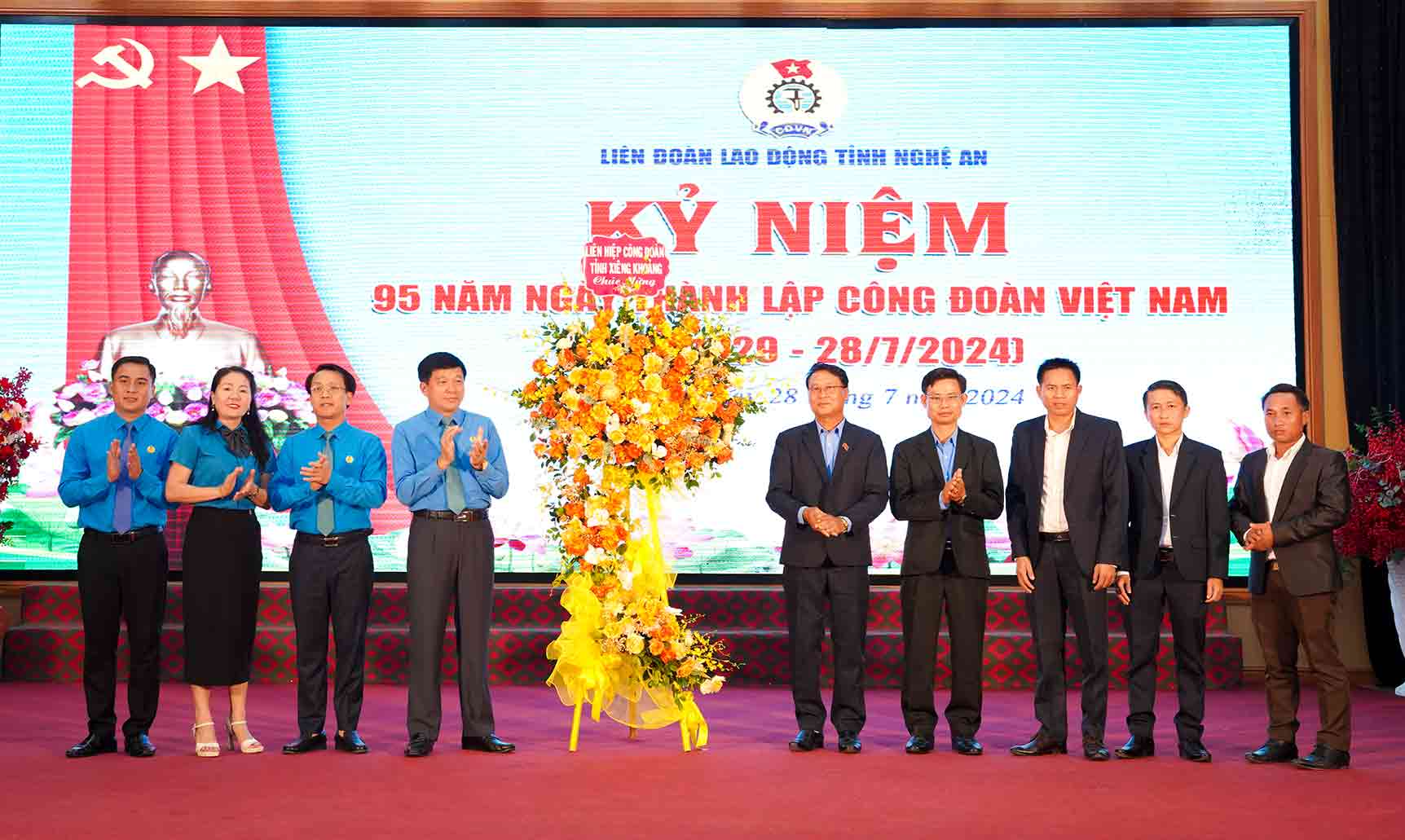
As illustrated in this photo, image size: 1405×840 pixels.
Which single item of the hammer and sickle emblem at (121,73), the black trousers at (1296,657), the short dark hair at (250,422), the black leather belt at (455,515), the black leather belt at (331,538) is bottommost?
the black trousers at (1296,657)

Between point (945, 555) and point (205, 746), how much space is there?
2546mm

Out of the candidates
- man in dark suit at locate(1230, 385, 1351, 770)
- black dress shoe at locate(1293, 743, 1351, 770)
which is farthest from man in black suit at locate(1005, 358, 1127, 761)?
black dress shoe at locate(1293, 743, 1351, 770)

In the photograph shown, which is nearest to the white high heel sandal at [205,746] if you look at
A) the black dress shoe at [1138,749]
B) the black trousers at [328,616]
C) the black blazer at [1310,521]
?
the black trousers at [328,616]

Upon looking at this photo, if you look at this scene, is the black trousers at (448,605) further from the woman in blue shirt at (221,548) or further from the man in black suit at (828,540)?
the man in black suit at (828,540)

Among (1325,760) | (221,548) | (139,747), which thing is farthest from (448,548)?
(1325,760)

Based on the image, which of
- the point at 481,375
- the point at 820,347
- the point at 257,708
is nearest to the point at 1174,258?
the point at 820,347

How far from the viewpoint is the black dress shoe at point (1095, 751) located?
14.2 feet

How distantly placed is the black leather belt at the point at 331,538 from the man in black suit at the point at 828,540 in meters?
1.43

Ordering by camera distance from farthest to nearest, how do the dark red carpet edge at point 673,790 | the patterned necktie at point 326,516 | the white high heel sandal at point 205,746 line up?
the patterned necktie at point 326,516, the white high heel sandal at point 205,746, the dark red carpet edge at point 673,790

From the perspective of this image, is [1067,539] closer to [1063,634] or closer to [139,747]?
[1063,634]

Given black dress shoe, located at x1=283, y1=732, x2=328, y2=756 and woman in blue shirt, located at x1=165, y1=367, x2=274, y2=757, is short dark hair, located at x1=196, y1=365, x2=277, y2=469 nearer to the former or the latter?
woman in blue shirt, located at x1=165, y1=367, x2=274, y2=757

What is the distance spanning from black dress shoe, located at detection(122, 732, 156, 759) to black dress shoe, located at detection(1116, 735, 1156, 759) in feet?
10.4

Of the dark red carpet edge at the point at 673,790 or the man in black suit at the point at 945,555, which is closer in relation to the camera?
the dark red carpet edge at the point at 673,790

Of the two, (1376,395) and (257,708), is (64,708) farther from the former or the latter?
(1376,395)
